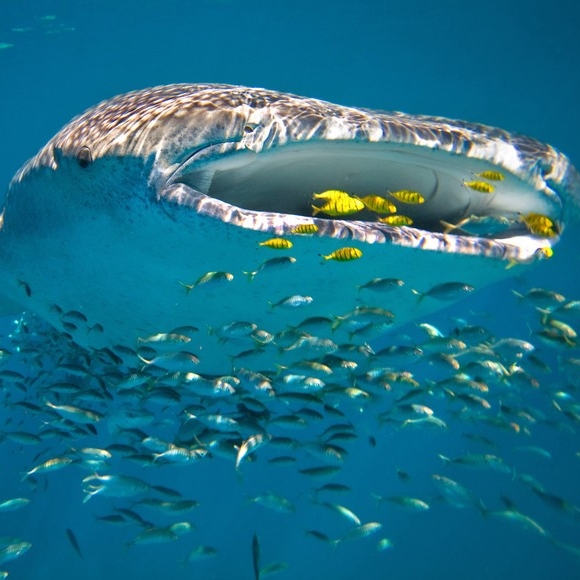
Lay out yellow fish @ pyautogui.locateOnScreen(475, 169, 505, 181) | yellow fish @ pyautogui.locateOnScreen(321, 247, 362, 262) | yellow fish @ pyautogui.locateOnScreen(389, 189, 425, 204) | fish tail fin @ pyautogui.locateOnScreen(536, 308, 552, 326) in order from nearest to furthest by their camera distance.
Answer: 1. yellow fish @ pyautogui.locateOnScreen(321, 247, 362, 262)
2. yellow fish @ pyautogui.locateOnScreen(475, 169, 505, 181)
3. yellow fish @ pyautogui.locateOnScreen(389, 189, 425, 204)
4. fish tail fin @ pyautogui.locateOnScreen(536, 308, 552, 326)

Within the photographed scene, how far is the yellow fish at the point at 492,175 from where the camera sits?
295 centimetres

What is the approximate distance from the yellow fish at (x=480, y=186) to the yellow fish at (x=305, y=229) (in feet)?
3.52

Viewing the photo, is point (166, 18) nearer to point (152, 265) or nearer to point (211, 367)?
point (211, 367)

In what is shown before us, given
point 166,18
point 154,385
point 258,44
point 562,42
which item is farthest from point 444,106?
point 154,385

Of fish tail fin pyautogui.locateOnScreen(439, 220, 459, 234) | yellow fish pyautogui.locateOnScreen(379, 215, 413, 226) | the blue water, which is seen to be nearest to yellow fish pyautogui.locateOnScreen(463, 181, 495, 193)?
fish tail fin pyautogui.locateOnScreen(439, 220, 459, 234)

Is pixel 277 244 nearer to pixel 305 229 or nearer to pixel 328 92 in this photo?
pixel 305 229

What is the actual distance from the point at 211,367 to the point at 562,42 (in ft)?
60.6

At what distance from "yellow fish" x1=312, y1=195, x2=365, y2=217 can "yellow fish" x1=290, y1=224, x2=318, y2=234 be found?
57 centimetres

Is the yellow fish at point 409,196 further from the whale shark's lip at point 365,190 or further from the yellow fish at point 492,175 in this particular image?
the yellow fish at point 492,175

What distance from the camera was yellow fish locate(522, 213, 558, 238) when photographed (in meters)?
3.14

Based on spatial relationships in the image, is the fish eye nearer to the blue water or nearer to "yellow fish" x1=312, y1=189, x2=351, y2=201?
"yellow fish" x1=312, y1=189, x2=351, y2=201

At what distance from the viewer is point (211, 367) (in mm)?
5543

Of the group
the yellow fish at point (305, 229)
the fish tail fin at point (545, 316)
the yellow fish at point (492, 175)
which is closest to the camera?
the yellow fish at point (305, 229)

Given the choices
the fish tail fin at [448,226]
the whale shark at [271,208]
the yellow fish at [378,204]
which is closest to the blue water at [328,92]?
the whale shark at [271,208]
